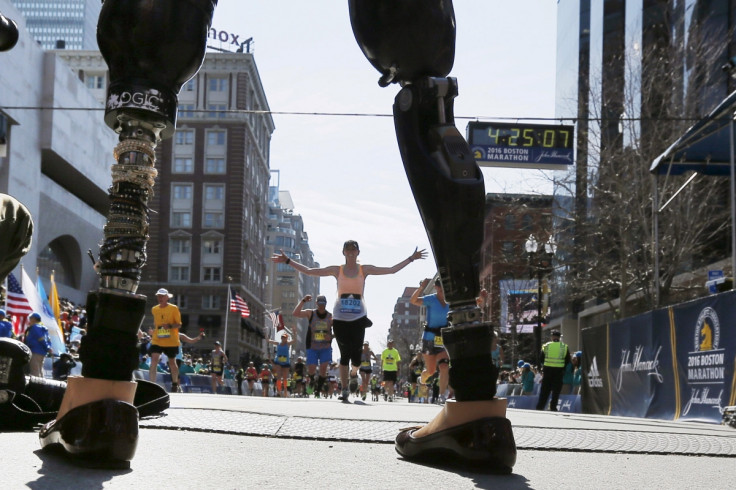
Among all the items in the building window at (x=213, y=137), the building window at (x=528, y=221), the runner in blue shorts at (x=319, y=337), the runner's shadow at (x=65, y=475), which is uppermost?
the building window at (x=213, y=137)

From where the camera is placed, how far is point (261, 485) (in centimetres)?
158

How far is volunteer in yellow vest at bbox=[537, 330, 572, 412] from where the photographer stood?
17.0m

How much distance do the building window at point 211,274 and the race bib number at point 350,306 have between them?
7479cm

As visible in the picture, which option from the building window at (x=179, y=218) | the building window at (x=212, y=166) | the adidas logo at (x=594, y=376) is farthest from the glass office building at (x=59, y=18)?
the adidas logo at (x=594, y=376)

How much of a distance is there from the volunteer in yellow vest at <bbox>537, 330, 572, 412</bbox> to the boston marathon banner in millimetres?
2005

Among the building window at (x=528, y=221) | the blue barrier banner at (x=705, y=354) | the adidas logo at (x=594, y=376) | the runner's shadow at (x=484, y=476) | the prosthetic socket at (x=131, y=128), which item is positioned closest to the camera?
the runner's shadow at (x=484, y=476)

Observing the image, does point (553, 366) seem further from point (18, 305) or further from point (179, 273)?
point (179, 273)

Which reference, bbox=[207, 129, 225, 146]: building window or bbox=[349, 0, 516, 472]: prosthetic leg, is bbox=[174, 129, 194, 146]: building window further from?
bbox=[349, 0, 516, 472]: prosthetic leg

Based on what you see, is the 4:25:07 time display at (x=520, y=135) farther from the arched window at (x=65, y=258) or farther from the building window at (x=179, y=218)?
the building window at (x=179, y=218)

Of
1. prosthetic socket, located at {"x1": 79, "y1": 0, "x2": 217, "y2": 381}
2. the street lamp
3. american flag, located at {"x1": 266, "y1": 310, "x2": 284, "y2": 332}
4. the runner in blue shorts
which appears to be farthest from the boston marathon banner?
american flag, located at {"x1": 266, "y1": 310, "x2": 284, "y2": 332}

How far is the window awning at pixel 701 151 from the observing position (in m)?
12.4

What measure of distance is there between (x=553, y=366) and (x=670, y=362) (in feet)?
19.6

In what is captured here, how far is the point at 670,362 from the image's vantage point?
1132 centimetres

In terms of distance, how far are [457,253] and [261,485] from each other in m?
0.79
